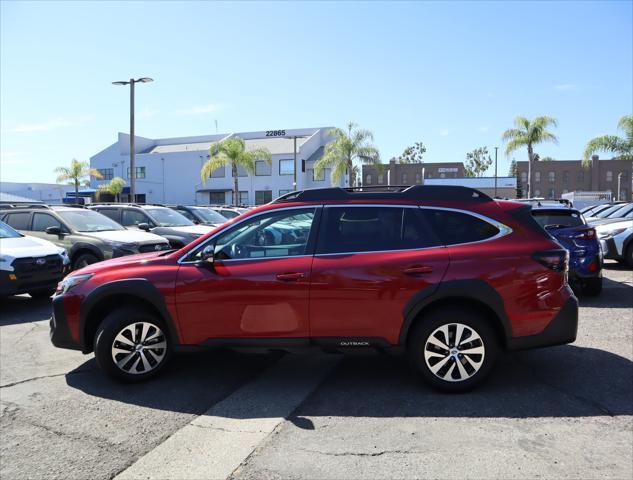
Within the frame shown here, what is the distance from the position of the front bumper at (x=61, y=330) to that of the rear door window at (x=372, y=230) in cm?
260

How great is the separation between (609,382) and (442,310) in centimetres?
182

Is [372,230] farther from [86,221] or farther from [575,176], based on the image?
[575,176]

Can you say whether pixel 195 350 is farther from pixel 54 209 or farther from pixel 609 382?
pixel 54 209

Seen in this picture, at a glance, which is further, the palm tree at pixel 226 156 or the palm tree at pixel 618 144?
the palm tree at pixel 226 156

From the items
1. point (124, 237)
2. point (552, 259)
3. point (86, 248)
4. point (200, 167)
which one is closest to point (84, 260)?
point (86, 248)

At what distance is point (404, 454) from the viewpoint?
129 inches

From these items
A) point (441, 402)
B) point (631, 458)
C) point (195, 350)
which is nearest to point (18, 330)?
point (195, 350)

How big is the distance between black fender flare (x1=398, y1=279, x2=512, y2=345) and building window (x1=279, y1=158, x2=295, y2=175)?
47.7 metres

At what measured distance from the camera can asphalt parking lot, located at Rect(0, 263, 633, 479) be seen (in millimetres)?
3160

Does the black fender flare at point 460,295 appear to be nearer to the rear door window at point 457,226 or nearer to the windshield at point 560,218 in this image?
the rear door window at point 457,226

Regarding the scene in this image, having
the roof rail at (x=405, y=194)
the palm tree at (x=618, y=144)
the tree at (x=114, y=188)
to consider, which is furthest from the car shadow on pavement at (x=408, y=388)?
the tree at (x=114, y=188)

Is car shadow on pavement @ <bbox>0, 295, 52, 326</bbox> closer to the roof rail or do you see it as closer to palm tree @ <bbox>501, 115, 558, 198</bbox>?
the roof rail

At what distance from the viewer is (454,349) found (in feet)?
13.6

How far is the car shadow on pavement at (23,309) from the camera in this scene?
296 inches
